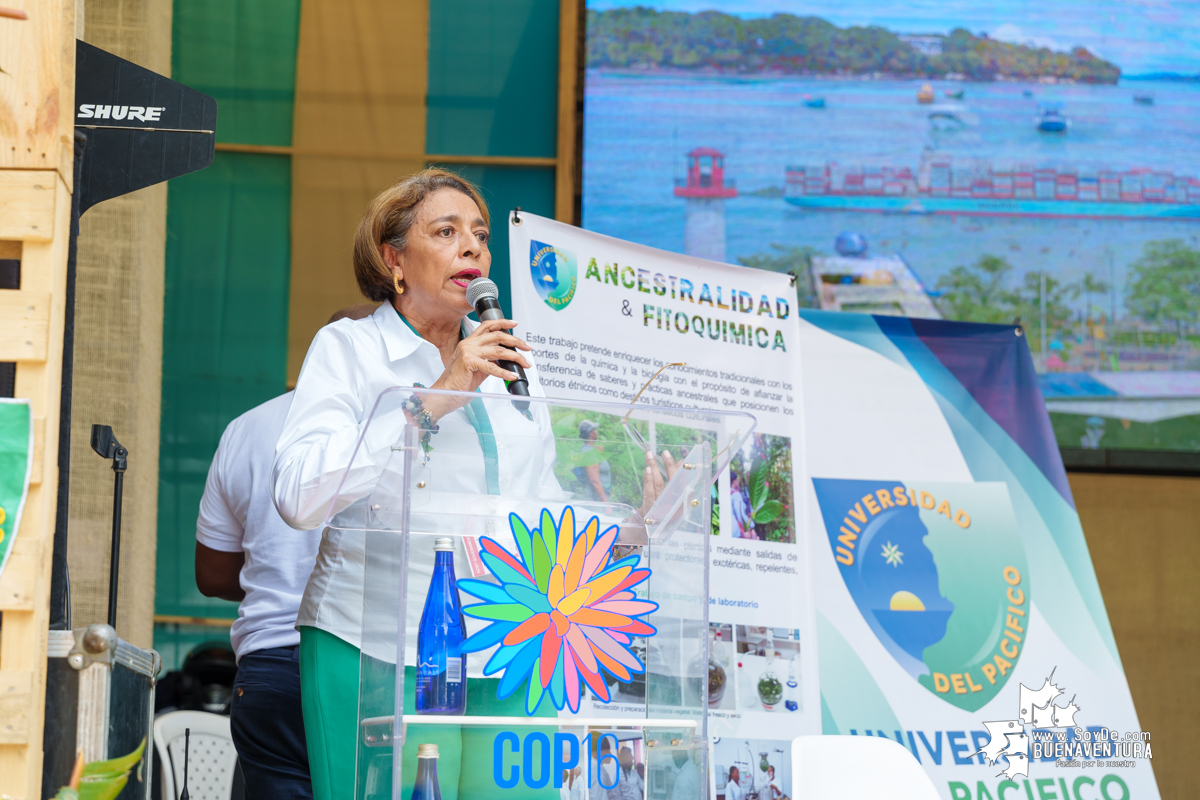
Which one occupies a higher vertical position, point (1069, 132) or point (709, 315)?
point (1069, 132)

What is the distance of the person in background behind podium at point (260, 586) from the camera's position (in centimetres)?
222

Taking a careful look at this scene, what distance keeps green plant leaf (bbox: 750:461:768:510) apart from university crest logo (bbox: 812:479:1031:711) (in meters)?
0.27

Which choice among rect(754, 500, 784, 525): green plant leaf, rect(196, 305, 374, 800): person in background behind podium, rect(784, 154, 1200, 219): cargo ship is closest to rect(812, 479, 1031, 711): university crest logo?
rect(754, 500, 784, 525): green plant leaf

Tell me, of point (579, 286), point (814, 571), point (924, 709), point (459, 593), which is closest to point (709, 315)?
point (579, 286)

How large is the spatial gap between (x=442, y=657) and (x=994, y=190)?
411 centimetres

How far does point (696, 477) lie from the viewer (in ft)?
4.95

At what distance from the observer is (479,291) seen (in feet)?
6.33

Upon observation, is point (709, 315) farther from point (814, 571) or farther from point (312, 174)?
point (312, 174)

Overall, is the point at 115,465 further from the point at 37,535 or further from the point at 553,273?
the point at 553,273

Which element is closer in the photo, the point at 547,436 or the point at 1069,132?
the point at 547,436

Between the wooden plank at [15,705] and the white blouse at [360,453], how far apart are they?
404 millimetres

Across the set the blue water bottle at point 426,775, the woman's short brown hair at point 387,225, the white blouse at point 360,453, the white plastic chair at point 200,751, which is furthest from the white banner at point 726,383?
the blue water bottle at point 426,775

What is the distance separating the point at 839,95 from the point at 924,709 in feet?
8.75

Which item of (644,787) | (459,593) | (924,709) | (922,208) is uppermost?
(922,208)
